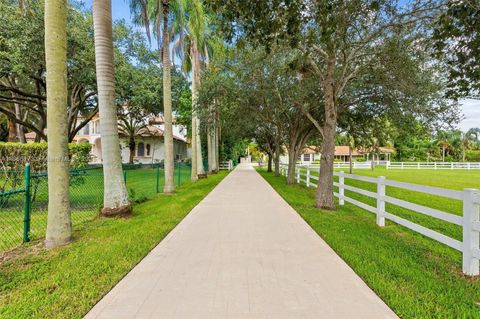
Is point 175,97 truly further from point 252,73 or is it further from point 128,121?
point 252,73

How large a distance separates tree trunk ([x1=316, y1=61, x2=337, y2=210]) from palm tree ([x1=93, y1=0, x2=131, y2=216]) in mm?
6224

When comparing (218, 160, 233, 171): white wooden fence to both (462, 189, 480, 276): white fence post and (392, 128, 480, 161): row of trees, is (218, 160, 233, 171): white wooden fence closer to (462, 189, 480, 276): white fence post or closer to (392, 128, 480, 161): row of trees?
(392, 128, 480, 161): row of trees

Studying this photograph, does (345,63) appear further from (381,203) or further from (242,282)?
(242,282)

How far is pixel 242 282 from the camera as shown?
401 cm

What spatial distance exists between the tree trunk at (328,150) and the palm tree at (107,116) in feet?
20.4

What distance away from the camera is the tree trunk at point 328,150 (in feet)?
31.9

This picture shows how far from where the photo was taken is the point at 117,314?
3.28m

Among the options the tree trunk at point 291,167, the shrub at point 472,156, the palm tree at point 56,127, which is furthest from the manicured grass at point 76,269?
the shrub at point 472,156

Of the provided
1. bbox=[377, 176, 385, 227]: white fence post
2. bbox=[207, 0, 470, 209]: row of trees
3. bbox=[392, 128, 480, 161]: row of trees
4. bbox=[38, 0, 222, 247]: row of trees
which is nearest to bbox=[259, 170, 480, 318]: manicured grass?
bbox=[377, 176, 385, 227]: white fence post

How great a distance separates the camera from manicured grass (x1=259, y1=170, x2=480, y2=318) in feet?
11.3

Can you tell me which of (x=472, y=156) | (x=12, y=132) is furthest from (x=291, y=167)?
(x=472, y=156)

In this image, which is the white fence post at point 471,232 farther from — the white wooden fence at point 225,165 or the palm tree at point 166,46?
the white wooden fence at point 225,165

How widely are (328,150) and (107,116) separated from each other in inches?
265

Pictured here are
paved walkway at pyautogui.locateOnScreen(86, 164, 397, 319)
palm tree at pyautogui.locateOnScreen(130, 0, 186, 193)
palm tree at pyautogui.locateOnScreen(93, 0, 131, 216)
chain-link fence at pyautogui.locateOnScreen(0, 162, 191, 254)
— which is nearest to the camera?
paved walkway at pyautogui.locateOnScreen(86, 164, 397, 319)
